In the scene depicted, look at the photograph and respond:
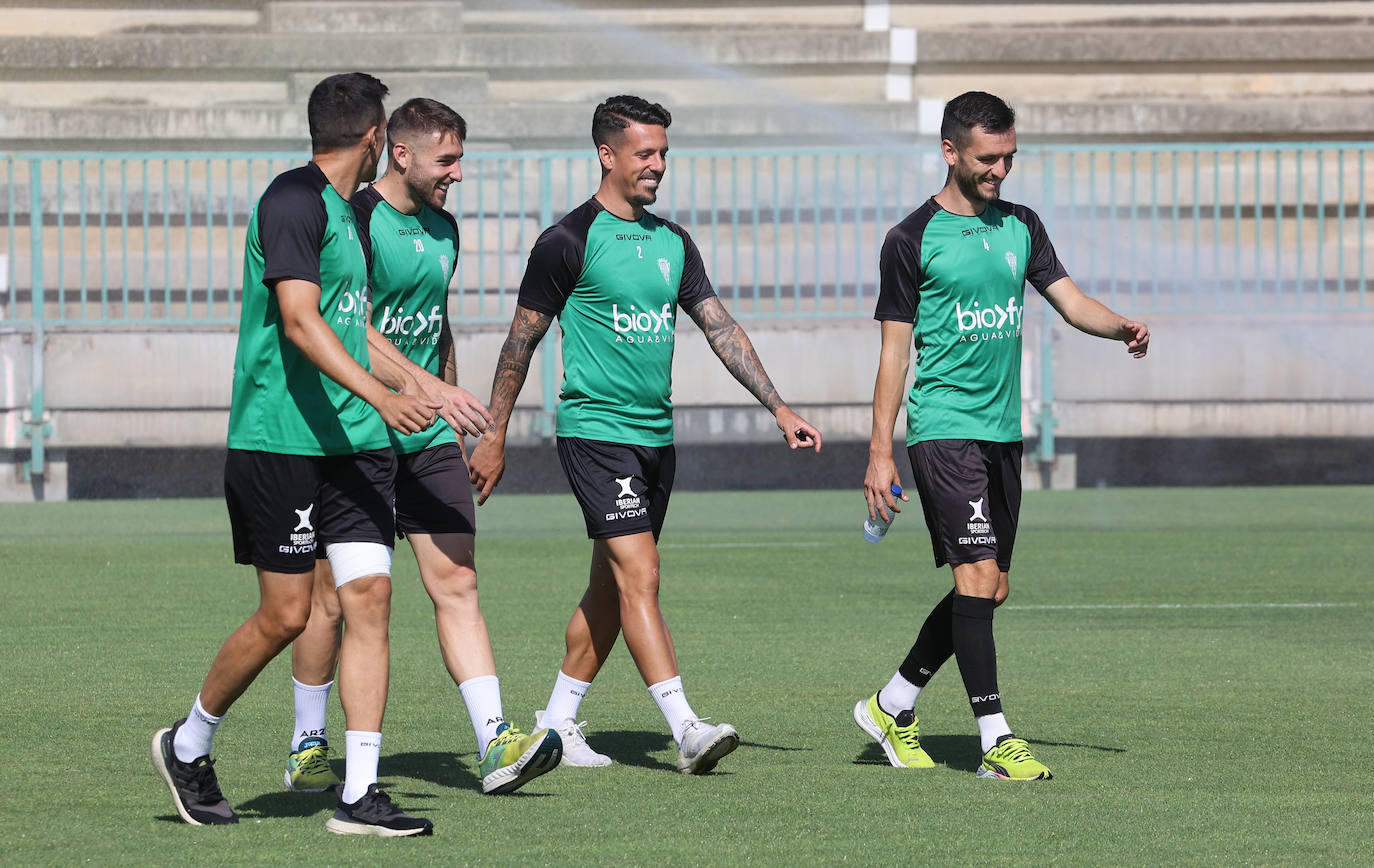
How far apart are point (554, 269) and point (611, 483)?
62cm

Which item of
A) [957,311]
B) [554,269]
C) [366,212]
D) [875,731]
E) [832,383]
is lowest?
[875,731]

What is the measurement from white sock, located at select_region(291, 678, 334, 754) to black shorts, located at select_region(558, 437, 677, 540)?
33.7 inches

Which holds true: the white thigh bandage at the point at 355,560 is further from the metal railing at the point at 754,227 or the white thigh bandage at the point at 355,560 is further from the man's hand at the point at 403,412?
the metal railing at the point at 754,227

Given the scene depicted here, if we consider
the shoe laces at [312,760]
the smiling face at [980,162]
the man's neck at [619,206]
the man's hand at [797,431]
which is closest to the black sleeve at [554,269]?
the man's neck at [619,206]

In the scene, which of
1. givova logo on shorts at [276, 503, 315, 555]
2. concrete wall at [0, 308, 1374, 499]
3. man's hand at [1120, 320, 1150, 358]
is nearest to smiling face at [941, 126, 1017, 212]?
man's hand at [1120, 320, 1150, 358]

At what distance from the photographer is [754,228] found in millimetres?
16047

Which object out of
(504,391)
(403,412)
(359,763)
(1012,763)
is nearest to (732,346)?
(504,391)

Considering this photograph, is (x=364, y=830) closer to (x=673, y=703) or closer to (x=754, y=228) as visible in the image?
(x=673, y=703)

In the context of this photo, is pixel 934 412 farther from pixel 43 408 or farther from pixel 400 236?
pixel 43 408

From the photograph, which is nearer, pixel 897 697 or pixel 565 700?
pixel 897 697

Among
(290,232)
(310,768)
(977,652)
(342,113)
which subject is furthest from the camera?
(977,652)

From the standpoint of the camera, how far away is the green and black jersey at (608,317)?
572 cm

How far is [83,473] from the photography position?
1584 centimetres

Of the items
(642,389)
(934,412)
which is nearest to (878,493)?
(934,412)
